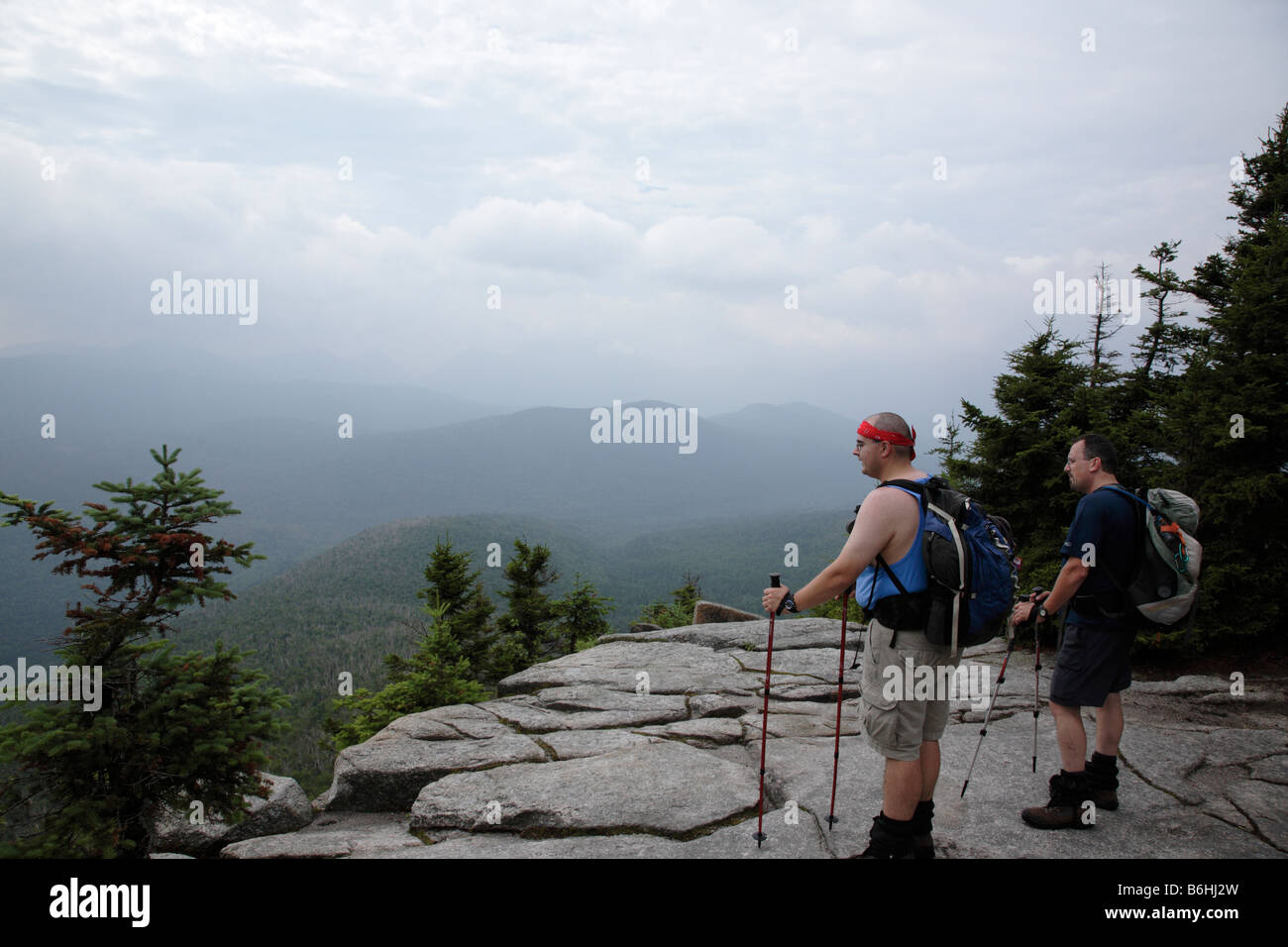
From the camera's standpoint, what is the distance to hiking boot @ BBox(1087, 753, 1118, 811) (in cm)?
565

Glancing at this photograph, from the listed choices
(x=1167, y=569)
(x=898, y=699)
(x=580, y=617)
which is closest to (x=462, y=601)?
(x=580, y=617)

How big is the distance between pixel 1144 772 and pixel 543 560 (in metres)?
27.6

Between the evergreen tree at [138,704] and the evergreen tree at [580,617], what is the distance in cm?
2293

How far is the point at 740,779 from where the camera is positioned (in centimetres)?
713

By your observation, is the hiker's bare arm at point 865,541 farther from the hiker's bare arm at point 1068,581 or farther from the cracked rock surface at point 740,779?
the cracked rock surface at point 740,779

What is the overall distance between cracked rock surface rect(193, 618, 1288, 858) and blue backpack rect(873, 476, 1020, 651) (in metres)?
2.07

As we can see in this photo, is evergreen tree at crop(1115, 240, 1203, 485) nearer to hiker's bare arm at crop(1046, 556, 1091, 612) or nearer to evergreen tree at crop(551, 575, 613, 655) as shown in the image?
hiker's bare arm at crop(1046, 556, 1091, 612)

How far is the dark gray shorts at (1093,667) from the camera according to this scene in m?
5.33

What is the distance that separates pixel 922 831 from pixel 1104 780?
6.41 feet

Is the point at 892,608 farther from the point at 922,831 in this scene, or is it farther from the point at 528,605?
the point at 528,605

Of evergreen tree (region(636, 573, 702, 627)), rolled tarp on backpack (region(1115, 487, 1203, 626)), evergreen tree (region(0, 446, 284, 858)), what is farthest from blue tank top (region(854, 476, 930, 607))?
evergreen tree (region(636, 573, 702, 627))

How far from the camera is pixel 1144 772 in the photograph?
668cm
